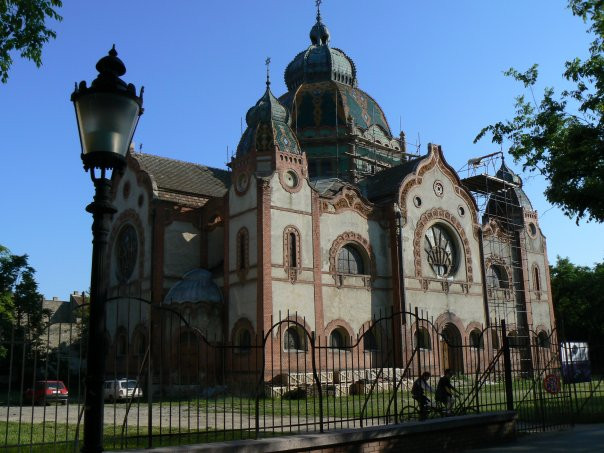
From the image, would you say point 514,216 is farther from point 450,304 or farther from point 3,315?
point 3,315

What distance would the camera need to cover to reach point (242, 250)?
3012 cm

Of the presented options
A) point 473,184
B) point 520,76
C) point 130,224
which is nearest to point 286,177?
point 130,224

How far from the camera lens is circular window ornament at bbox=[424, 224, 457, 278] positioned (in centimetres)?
3578

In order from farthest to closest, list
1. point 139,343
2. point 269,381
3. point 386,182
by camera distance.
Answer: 1. point 386,182
2. point 139,343
3. point 269,381

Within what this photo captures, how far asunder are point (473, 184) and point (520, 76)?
2264 centimetres

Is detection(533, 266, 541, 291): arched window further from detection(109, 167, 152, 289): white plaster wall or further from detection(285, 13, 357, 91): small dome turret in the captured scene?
detection(109, 167, 152, 289): white plaster wall

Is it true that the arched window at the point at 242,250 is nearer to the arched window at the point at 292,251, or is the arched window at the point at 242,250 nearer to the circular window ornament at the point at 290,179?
Answer: the arched window at the point at 292,251

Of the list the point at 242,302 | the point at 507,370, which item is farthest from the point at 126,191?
the point at 507,370

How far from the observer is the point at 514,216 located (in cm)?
4362

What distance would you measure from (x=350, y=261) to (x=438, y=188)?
8.07m

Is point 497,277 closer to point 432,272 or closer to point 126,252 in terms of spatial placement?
point 432,272

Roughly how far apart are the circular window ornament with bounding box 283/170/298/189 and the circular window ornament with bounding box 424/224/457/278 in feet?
30.2

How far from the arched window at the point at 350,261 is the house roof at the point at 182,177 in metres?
8.76

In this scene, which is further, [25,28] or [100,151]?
[25,28]
